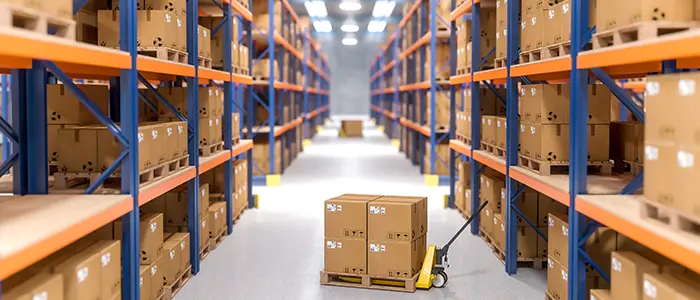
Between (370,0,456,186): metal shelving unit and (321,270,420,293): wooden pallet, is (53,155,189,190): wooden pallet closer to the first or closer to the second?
(321,270,420,293): wooden pallet

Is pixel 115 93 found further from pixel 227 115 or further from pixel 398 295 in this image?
pixel 398 295

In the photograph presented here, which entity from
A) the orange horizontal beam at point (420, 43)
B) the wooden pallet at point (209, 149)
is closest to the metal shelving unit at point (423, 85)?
the orange horizontal beam at point (420, 43)

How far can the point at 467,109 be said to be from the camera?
9.40 metres

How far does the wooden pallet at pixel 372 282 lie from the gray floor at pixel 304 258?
0.07 m

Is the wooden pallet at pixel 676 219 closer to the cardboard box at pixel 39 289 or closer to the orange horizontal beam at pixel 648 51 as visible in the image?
the orange horizontal beam at pixel 648 51

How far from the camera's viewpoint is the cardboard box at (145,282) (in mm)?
5248

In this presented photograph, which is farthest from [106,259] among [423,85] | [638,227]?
[423,85]

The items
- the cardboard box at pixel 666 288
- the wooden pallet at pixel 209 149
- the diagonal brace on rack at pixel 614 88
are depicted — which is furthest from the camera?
the wooden pallet at pixel 209 149

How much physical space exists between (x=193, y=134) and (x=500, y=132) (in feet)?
11.6

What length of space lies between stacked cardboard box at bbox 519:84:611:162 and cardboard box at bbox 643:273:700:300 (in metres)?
2.40

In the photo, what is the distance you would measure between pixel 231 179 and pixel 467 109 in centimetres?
352

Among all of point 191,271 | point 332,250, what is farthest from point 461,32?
point 191,271

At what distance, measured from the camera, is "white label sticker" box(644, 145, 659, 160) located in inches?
142

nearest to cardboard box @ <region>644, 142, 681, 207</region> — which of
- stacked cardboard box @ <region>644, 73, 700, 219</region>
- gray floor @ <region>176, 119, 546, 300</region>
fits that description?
stacked cardboard box @ <region>644, 73, 700, 219</region>
